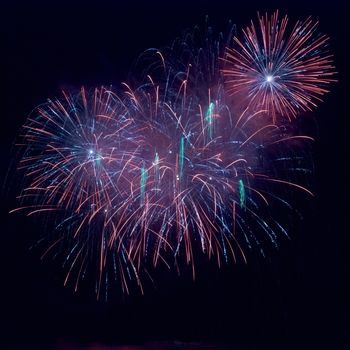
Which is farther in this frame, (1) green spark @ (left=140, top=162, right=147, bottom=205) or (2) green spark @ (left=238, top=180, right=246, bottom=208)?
(2) green spark @ (left=238, top=180, right=246, bottom=208)

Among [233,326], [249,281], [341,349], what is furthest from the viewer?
[249,281]

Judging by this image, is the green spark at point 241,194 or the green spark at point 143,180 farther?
the green spark at point 241,194

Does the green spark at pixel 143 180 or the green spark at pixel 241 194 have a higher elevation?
the green spark at pixel 241 194

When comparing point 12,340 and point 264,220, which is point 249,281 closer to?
point 264,220

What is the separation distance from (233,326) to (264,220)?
2.62m

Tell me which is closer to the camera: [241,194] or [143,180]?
[143,180]

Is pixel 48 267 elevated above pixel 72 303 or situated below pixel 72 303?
above

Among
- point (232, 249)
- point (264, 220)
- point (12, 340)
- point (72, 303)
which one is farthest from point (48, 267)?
point (264, 220)

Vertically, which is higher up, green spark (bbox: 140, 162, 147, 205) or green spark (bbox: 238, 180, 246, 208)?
green spark (bbox: 238, 180, 246, 208)

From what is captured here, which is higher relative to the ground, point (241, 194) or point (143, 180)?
point (241, 194)

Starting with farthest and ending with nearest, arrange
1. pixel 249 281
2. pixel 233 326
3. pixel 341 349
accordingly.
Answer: pixel 249 281 → pixel 233 326 → pixel 341 349

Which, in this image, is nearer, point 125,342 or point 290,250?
point 125,342

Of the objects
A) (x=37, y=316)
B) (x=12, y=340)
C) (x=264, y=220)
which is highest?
(x=264, y=220)

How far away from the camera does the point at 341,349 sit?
8.77m
